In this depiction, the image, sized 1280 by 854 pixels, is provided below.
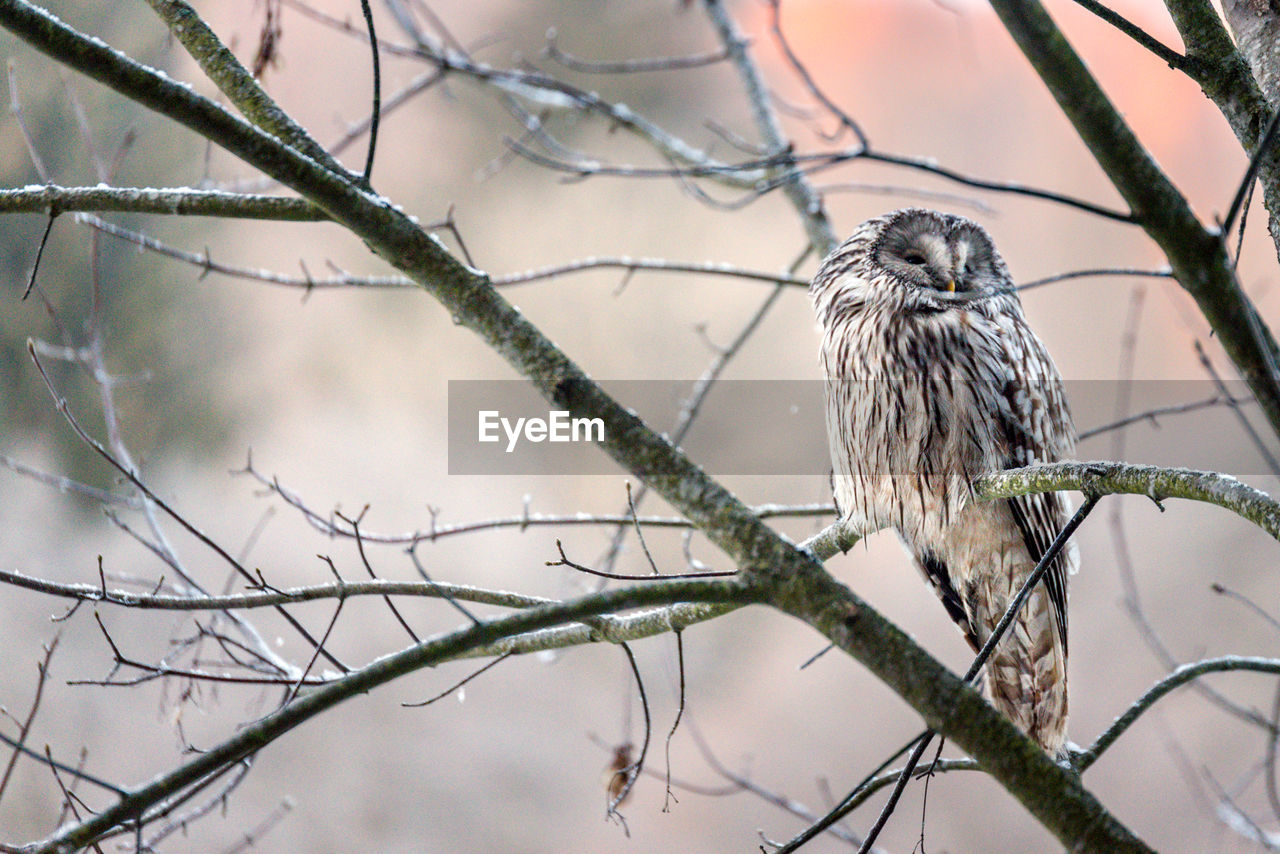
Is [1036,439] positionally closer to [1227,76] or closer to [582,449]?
[1227,76]

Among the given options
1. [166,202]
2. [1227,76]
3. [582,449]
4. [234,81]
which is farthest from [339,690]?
[582,449]

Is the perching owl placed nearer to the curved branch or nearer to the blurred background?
the curved branch

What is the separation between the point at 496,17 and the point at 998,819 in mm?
3922

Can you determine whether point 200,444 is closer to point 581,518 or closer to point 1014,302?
point 581,518

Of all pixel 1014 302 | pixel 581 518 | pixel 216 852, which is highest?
pixel 1014 302

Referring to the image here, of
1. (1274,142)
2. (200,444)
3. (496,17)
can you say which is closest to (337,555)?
(200,444)

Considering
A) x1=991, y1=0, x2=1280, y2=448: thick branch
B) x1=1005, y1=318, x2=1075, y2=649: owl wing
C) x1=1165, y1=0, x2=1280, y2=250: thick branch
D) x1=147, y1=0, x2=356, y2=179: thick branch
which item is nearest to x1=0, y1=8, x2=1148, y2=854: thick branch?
x1=147, y1=0, x2=356, y2=179: thick branch

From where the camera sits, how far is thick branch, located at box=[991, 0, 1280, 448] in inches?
24.3

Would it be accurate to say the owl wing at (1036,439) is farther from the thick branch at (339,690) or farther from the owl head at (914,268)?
the thick branch at (339,690)

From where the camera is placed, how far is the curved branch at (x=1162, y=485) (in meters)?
0.76

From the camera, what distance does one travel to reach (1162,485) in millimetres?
825

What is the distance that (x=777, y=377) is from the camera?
13.8 feet

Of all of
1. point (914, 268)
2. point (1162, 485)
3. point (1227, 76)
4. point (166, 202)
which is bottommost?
point (1162, 485)

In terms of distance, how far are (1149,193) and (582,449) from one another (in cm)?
356
